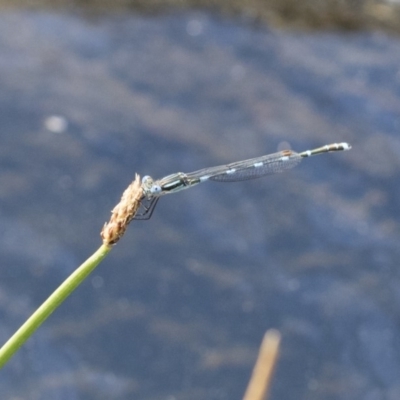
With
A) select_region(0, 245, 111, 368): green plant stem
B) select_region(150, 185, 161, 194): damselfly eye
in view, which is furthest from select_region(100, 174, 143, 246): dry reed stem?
select_region(150, 185, 161, 194): damselfly eye

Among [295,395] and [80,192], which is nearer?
[295,395]

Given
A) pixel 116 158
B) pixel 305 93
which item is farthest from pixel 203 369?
pixel 305 93

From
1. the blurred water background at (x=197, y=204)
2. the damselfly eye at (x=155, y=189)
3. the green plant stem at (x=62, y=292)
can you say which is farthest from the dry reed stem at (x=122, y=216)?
the blurred water background at (x=197, y=204)

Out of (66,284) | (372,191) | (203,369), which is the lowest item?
(66,284)

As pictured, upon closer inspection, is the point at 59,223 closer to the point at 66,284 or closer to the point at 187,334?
the point at 187,334

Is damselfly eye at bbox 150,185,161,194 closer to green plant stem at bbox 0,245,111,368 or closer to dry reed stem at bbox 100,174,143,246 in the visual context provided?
dry reed stem at bbox 100,174,143,246

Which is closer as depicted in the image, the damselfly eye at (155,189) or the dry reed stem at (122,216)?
A: the dry reed stem at (122,216)

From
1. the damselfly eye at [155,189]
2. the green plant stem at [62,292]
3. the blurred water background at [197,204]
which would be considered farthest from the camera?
the blurred water background at [197,204]

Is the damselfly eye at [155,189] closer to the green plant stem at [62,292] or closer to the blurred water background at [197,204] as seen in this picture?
the green plant stem at [62,292]
